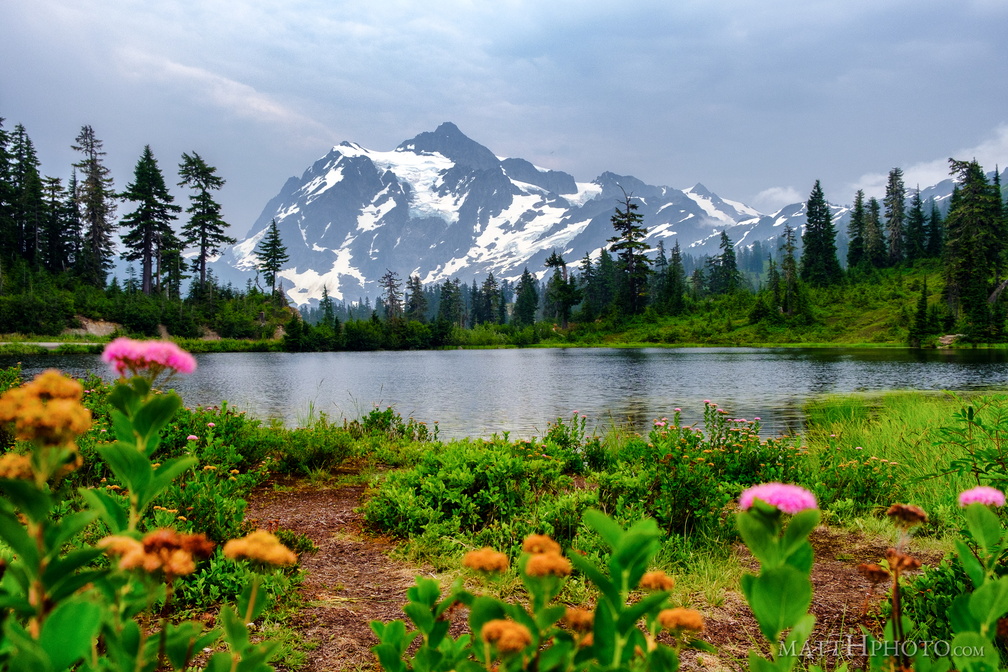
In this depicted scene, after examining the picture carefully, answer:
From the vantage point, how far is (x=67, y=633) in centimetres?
66

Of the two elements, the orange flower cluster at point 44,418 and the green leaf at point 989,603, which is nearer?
the orange flower cluster at point 44,418

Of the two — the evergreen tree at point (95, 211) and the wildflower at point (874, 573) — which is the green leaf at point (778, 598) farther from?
the evergreen tree at point (95, 211)

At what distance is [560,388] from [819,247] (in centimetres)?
6798

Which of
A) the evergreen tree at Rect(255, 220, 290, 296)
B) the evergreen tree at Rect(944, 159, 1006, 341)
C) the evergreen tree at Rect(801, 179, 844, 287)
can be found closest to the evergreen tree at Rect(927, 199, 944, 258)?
the evergreen tree at Rect(944, 159, 1006, 341)

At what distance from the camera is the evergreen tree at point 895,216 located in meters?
78.2

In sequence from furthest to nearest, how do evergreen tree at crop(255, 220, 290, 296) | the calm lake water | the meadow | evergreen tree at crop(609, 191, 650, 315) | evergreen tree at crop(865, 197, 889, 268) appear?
evergreen tree at crop(865, 197, 889, 268)
evergreen tree at crop(609, 191, 650, 315)
evergreen tree at crop(255, 220, 290, 296)
the calm lake water
the meadow

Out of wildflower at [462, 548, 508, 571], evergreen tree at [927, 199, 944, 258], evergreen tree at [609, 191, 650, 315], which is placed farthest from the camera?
evergreen tree at [609, 191, 650, 315]

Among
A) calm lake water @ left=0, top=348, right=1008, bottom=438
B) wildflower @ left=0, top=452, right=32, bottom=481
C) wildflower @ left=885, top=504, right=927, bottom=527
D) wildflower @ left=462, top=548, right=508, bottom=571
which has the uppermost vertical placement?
wildflower @ left=0, top=452, right=32, bottom=481

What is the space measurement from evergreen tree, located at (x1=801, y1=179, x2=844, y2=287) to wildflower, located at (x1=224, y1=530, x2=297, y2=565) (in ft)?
270

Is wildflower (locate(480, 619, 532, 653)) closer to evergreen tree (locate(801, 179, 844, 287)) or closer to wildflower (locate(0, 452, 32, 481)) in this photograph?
wildflower (locate(0, 452, 32, 481))

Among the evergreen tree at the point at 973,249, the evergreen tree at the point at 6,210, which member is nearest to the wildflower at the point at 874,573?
the evergreen tree at the point at 973,249

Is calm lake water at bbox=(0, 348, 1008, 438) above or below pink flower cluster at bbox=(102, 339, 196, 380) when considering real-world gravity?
below

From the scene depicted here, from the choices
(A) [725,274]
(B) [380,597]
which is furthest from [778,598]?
(A) [725,274]

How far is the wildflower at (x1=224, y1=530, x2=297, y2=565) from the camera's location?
866mm
